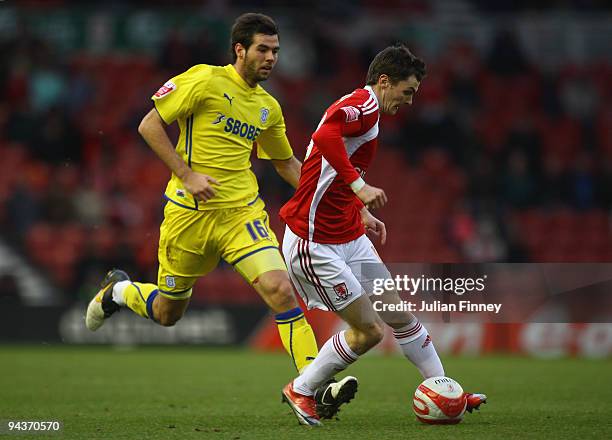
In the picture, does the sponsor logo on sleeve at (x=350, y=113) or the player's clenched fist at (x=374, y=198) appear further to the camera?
the sponsor logo on sleeve at (x=350, y=113)

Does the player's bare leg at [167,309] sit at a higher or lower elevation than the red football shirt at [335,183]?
lower

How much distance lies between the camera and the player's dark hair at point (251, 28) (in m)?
6.57

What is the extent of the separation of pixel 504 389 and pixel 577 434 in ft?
9.91

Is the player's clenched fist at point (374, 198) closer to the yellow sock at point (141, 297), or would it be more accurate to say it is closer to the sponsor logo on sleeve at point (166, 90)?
the sponsor logo on sleeve at point (166, 90)

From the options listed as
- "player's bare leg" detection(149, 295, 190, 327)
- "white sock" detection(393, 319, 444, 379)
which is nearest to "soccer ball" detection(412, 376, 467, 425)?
"white sock" detection(393, 319, 444, 379)

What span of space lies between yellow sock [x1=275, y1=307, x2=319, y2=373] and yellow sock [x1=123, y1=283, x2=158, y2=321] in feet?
4.33

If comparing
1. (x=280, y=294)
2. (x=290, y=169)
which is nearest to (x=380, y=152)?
(x=290, y=169)

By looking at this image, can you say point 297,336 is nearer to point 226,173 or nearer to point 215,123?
point 226,173

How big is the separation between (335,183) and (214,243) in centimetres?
104

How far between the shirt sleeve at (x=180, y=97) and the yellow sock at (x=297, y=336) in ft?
4.48

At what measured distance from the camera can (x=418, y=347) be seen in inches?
252

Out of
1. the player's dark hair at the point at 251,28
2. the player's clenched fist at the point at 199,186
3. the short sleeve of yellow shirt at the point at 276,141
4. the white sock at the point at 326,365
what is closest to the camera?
the white sock at the point at 326,365

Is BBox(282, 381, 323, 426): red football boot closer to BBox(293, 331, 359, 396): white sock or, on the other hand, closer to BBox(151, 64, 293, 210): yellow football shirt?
BBox(293, 331, 359, 396): white sock

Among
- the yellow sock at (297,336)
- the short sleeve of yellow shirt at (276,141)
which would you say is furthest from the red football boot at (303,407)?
the short sleeve of yellow shirt at (276,141)
